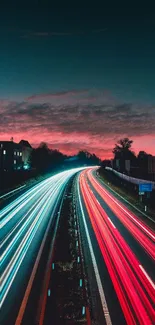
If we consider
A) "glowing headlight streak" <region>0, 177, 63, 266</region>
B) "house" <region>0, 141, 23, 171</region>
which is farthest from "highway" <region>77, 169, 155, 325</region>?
"house" <region>0, 141, 23, 171</region>

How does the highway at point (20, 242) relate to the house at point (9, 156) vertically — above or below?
below

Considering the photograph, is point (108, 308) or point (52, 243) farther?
point (52, 243)

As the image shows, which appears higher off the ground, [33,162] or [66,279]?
[33,162]

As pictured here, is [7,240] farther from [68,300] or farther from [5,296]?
[68,300]

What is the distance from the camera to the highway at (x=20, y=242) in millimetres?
18972

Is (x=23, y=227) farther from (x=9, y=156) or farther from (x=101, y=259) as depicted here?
(x=9, y=156)

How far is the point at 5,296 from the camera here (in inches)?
752

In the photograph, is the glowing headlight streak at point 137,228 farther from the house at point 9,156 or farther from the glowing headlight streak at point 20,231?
the house at point 9,156

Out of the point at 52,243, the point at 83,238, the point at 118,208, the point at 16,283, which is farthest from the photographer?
the point at 118,208

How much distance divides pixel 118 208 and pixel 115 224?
12.0 m

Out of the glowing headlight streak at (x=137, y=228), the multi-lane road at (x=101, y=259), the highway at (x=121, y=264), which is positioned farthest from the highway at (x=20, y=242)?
the glowing headlight streak at (x=137, y=228)

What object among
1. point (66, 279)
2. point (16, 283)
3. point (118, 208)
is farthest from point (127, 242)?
point (118, 208)

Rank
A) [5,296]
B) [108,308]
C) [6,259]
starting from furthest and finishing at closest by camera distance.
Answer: [6,259], [5,296], [108,308]

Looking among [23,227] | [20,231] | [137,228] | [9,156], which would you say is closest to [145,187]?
[137,228]
